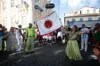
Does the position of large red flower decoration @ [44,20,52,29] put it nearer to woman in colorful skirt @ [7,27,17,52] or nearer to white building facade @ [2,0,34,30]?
woman in colorful skirt @ [7,27,17,52]

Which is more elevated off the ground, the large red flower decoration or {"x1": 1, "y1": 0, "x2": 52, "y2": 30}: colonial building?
{"x1": 1, "y1": 0, "x2": 52, "y2": 30}: colonial building

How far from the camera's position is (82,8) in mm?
102875

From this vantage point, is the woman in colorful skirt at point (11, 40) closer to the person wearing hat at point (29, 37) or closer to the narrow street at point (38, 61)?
the person wearing hat at point (29, 37)

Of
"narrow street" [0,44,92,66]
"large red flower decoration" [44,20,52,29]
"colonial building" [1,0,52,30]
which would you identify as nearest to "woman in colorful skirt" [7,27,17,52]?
"narrow street" [0,44,92,66]

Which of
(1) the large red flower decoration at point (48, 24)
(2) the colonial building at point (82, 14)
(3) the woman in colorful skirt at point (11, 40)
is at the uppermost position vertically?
(2) the colonial building at point (82, 14)

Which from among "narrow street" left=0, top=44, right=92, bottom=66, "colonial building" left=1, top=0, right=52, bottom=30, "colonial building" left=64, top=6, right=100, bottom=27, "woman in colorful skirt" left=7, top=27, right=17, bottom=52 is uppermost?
"colonial building" left=64, top=6, right=100, bottom=27

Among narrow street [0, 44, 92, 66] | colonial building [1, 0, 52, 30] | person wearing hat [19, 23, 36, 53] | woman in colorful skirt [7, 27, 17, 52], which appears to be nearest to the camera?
narrow street [0, 44, 92, 66]

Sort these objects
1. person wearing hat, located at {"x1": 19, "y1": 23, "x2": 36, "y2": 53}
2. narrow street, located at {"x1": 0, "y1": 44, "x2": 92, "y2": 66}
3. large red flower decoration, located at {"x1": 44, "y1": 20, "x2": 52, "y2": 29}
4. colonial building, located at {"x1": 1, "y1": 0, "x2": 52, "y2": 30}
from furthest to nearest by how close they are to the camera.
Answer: colonial building, located at {"x1": 1, "y1": 0, "x2": 52, "y2": 30}, person wearing hat, located at {"x1": 19, "y1": 23, "x2": 36, "y2": 53}, large red flower decoration, located at {"x1": 44, "y1": 20, "x2": 52, "y2": 29}, narrow street, located at {"x1": 0, "y1": 44, "x2": 92, "y2": 66}

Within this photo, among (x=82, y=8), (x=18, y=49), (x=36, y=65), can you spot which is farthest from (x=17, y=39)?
(x=82, y=8)

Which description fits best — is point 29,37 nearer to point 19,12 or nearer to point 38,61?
point 38,61

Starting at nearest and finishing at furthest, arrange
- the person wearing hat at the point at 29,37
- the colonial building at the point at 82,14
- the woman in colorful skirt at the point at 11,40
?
the person wearing hat at the point at 29,37 < the woman in colorful skirt at the point at 11,40 < the colonial building at the point at 82,14

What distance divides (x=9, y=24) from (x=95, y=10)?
2580 inches

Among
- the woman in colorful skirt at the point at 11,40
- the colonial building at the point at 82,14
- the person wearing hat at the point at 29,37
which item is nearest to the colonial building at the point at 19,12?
the woman in colorful skirt at the point at 11,40

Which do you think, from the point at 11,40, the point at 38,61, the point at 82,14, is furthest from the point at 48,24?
the point at 82,14
